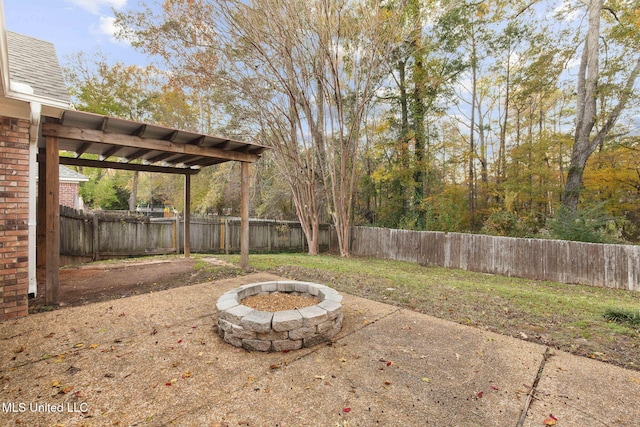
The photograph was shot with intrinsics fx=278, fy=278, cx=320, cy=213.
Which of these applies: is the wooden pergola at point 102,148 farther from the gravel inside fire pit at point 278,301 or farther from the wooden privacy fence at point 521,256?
the wooden privacy fence at point 521,256

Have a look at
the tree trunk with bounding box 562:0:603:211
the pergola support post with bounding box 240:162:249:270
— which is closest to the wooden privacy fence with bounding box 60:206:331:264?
the pergola support post with bounding box 240:162:249:270

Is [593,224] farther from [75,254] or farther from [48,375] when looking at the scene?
[75,254]

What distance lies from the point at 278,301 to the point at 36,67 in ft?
18.4

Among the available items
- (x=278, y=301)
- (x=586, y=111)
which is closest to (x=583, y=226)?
(x=586, y=111)

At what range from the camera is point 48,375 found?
2.17 metres

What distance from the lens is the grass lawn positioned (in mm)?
2910

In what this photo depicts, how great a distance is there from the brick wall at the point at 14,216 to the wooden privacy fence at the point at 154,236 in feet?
13.1

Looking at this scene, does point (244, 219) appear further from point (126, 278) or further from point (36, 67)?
point (36, 67)

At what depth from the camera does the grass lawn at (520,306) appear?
9.55 ft

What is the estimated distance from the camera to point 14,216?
324 centimetres

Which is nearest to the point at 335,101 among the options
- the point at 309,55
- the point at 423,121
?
the point at 309,55

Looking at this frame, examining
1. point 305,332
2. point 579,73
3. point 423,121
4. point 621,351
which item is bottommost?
point 621,351

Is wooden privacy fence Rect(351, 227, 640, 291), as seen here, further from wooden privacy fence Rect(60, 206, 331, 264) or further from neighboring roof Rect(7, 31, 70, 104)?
neighboring roof Rect(7, 31, 70, 104)

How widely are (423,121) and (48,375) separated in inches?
465
